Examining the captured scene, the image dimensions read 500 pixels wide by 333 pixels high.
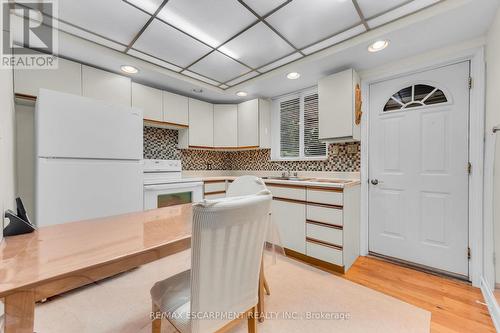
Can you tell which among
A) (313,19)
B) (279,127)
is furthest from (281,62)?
(279,127)

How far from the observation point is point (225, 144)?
3.54 m

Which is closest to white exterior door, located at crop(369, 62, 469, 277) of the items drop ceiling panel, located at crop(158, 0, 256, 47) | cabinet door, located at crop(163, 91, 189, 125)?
drop ceiling panel, located at crop(158, 0, 256, 47)

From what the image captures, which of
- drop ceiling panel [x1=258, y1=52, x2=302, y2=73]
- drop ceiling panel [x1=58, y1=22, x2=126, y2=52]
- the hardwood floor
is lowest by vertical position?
the hardwood floor

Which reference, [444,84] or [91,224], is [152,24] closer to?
[91,224]

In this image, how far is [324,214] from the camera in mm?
2209

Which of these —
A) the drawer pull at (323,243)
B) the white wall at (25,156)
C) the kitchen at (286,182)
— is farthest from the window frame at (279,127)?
the white wall at (25,156)

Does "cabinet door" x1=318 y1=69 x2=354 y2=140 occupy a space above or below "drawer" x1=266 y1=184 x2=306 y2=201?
above

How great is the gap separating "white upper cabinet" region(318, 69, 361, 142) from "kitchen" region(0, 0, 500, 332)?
15 millimetres

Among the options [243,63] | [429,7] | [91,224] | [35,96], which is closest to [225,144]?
[243,63]

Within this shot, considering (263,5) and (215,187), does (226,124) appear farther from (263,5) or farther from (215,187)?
(263,5)

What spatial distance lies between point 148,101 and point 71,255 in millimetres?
2378

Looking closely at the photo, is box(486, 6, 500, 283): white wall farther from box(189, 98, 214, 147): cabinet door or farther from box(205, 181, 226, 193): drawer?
box(189, 98, 214, 147): cabinet door

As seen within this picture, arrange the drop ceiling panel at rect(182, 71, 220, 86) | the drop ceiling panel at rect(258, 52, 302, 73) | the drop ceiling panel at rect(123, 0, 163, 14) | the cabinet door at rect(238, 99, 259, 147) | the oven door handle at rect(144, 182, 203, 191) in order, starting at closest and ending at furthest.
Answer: the drop ceiling panel at rect(123, 0, 163, 14) → the drop ceiling panel at rect(258, 52, 302, 73) → the oven door handle at rect(144, 182, 203, 191) → the drop ceiling panel at rect(182, 71, 220, 86) → the cabinet door at rect(238, 99, 259, 147)

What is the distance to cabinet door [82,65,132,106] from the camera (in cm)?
215
